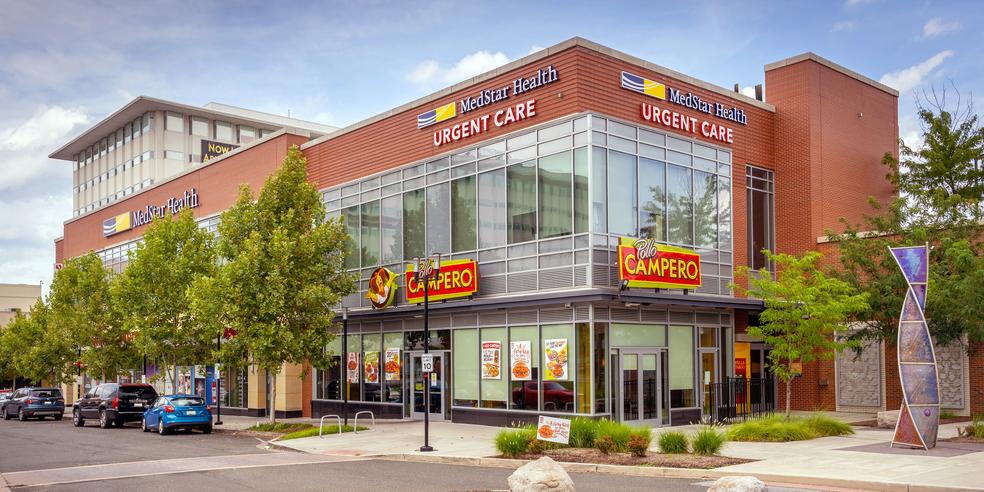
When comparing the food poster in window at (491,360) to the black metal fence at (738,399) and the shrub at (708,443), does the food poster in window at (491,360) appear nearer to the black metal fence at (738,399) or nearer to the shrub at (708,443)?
the black metal fence at (738,399)

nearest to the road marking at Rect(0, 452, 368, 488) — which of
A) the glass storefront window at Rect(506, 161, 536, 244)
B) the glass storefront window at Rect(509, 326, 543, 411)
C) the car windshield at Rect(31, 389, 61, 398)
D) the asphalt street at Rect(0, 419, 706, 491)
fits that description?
the asphalt street at Rect(0, 419, 706, 491)

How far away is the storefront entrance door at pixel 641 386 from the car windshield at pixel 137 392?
65.7 feet

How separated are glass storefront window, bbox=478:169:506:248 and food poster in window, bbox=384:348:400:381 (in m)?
6.26

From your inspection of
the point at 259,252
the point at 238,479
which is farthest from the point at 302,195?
the point at 238,479

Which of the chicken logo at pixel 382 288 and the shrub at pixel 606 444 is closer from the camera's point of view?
the shrub at pixel 606 444

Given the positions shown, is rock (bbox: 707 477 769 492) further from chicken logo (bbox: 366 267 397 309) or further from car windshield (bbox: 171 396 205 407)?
car windshield (bbox: 171 396 205 407)

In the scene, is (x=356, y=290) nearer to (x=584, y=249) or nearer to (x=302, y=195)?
(x=302, y=195)

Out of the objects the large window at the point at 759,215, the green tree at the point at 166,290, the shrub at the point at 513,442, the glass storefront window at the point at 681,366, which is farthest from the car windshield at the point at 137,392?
the large window at the point at 759,215

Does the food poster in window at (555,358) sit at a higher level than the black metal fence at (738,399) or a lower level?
higher

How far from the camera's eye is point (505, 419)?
1129 inches

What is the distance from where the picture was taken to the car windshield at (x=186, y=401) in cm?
3180

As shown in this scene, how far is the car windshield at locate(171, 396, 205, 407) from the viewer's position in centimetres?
3180

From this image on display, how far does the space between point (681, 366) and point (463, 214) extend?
8746mm

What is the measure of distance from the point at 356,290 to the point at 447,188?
5.42 metres
